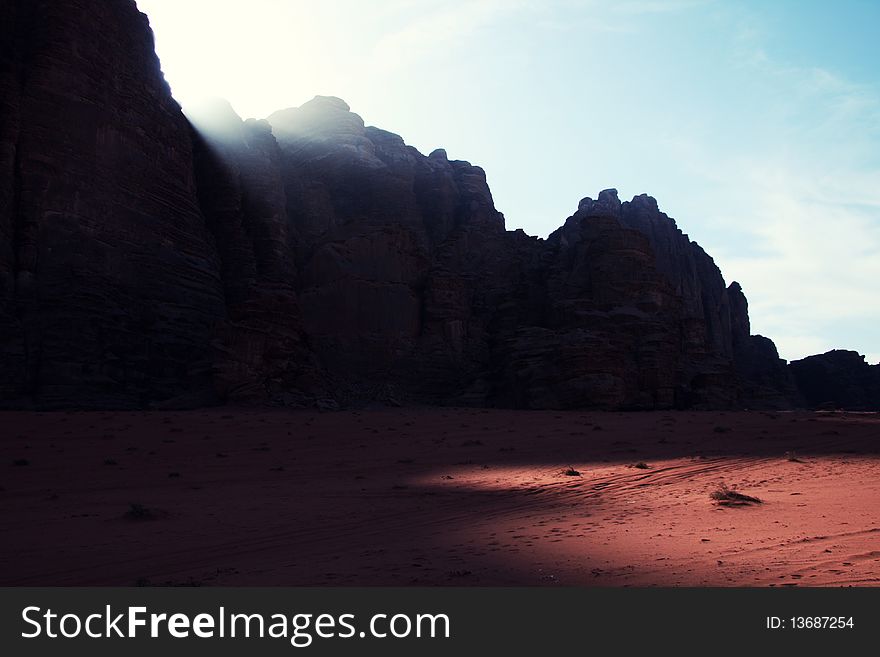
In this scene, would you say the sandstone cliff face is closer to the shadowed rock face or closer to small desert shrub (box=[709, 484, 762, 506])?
the shadowed rock face

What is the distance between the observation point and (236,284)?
45938 millimetres

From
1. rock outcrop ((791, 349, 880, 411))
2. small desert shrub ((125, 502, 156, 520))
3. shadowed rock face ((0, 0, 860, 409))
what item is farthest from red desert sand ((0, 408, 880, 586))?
rock outcrop ((791, 349, 880, 411))

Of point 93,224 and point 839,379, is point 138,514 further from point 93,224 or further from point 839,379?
point 839,379

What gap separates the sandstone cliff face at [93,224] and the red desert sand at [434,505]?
8474 mm

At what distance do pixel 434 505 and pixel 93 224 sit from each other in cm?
2963

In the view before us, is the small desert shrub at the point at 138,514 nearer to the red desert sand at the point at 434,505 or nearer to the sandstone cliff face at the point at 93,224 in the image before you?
the red desert sand at the point at 434,505

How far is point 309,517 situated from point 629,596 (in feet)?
21.8

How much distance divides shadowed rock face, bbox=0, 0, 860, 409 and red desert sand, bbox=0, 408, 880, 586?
30.2ft

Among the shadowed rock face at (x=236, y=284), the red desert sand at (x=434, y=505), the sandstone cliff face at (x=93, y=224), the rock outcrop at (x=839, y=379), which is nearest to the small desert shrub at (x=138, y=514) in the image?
the red desert sand at (x=434, y=505)

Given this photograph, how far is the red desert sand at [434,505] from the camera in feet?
23.9

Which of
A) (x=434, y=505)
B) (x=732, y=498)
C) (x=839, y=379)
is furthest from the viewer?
(x=839, y=379)

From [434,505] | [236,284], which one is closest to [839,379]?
[236,284]

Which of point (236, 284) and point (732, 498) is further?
point (236, 284)

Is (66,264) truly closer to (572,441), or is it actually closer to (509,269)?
(572,441)
